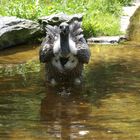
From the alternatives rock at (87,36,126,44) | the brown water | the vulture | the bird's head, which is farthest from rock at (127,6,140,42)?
the bird's head

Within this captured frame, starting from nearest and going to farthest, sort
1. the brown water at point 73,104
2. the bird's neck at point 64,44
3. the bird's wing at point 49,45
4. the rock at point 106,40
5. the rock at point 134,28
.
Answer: the brown water at point 73,104 → the bird's neck at point 64,44 → the bird's wing at point 49,45 → the rock at point 106,40 → the rock at point 134,28

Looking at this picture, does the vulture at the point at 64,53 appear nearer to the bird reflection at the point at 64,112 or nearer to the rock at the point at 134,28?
the bird reflection at the point at 64,112

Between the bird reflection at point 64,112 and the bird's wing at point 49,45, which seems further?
the bird's wing at point 49,45

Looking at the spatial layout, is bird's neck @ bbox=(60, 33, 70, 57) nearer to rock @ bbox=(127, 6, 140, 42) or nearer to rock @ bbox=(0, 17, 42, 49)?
rock @ bbox=(0, 17, 42, 49)

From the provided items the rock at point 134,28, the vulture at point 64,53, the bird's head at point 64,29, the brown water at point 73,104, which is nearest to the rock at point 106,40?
the rock at point 134,28

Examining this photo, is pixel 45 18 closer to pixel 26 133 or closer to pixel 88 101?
pixel 88 101

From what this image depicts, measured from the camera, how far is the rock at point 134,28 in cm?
1203

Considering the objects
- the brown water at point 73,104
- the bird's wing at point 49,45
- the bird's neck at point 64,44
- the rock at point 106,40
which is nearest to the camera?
the brown water at point 73,104

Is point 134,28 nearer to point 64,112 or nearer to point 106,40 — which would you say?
point 106,40

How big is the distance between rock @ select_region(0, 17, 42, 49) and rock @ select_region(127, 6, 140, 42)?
2271mm

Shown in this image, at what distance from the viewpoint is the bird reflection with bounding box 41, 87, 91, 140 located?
5348 millimetres

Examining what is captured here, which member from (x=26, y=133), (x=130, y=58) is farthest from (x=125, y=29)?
(x=26, y=133)

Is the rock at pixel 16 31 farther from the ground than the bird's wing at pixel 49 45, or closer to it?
closer to it

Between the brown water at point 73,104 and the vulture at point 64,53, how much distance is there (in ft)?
0.74
